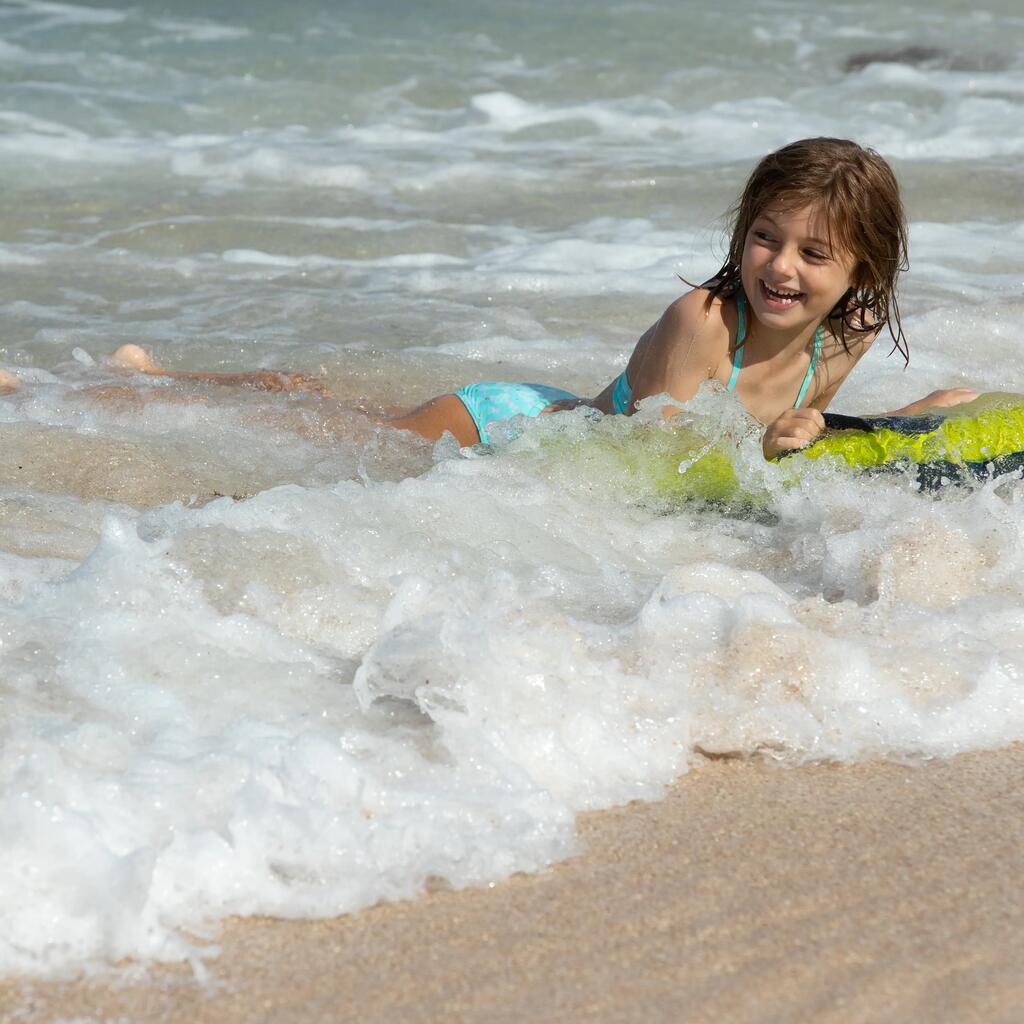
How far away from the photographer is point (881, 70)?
1180 centimetres

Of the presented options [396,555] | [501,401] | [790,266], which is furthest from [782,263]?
[396,555]

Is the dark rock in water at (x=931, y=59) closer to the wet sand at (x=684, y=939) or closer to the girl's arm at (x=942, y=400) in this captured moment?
the girl's arm at (x=942, y=400)

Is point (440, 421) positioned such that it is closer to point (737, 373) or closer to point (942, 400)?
point (737, 373)

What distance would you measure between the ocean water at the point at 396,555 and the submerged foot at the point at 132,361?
0.05m

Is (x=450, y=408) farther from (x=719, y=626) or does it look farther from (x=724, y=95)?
(x=724, y=95)

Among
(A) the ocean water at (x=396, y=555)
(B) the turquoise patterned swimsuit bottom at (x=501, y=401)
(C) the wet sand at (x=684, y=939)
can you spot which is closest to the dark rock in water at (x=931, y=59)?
(A) the ocean water at (x=396, y=555)

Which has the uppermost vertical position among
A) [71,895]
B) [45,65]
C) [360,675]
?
[45,65]

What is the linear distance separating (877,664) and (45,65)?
10.5 meters

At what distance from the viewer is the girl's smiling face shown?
3699 millimetres

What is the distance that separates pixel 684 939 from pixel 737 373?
2291mm

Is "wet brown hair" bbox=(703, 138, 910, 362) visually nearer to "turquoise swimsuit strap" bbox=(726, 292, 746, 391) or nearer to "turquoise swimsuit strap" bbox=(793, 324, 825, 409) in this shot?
"turquoise swimsuit strap" bbox=(726, 292, 746, 391)

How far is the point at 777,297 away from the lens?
377cm

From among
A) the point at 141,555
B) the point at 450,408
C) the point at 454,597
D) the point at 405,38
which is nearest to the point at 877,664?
the point at 454,597

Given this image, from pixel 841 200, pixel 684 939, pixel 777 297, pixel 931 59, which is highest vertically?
pixel 931 59
